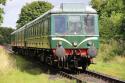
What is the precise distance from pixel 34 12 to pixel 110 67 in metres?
74.8

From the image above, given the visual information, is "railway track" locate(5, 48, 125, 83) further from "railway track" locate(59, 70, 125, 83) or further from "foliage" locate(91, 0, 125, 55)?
"foliage" locate(91, 0, 125, 55)

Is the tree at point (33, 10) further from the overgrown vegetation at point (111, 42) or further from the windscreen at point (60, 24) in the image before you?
the windscreen at point (60, 24)

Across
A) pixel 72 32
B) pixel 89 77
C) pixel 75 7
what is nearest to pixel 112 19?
pixel 75 7

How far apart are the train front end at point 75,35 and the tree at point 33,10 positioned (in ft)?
251

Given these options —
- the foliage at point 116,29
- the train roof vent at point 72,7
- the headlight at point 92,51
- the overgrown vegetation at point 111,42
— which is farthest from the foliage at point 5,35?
the headlight at point 92,51

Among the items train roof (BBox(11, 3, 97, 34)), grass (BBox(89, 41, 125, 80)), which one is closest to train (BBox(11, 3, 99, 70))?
train roof (BBox(11, 3, 97, 34))

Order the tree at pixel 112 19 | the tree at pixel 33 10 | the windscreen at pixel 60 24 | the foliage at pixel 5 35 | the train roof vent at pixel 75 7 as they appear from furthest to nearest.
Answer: the foliage at pixel 5 35 < the tree at pixel 33 10 < the tree at pixel 112 19 < the train roof vent at pixel 75 7 < the windscreen at pixel 60 24

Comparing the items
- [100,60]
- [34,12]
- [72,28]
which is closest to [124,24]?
[100,60]

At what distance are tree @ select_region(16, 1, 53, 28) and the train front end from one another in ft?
251

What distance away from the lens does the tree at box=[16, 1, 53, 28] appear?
322 ft

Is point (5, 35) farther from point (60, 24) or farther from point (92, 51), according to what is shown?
point (92, 51)

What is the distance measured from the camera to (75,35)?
20.7 meters

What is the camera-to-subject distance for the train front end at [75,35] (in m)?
20.4

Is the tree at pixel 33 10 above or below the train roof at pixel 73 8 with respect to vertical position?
above
